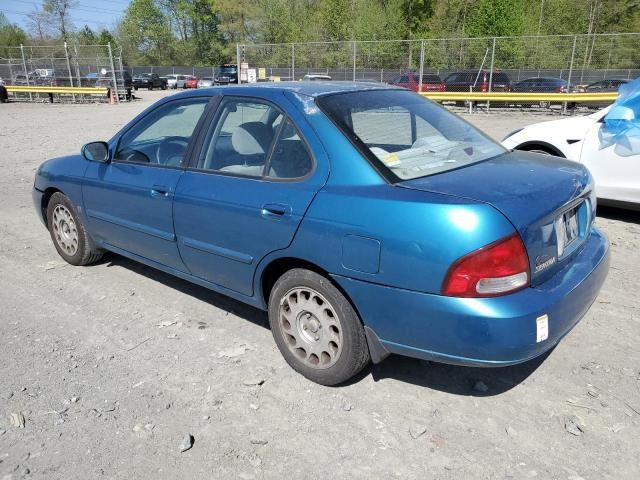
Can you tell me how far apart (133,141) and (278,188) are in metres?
1.74

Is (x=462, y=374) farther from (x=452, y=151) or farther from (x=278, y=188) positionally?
(x=278, y=188)

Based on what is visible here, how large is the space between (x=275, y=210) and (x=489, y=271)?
119 centimetres

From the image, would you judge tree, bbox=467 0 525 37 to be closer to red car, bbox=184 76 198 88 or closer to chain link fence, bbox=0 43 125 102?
red car, bbox=184 76 198 88

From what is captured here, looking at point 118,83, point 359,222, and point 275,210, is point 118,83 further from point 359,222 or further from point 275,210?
point 359,222

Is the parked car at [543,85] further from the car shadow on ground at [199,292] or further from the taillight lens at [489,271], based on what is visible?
the taillight lens at [489,271]

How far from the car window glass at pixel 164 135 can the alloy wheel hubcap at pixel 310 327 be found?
1.33 metres

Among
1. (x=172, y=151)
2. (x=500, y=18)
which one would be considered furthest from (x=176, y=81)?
(x=172, y=151)

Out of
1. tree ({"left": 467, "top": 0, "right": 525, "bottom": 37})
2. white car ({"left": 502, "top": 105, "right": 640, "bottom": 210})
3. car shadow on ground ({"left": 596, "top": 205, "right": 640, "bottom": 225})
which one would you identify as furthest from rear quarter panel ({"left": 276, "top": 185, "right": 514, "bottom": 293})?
tree ({"left": 467, "top": 0, "right": 525, "bottom": 37})

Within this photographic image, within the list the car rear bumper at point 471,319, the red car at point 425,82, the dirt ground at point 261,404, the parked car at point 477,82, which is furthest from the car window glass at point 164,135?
the parked car at point 477,82

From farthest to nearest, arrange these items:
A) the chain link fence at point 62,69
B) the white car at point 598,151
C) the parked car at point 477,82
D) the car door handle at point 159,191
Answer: the chain link fence at point 62,69, the parked car at point 477,82, the white car at point 598,151, the car door handle at point 159,191

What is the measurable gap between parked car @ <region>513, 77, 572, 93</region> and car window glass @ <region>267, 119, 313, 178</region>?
68.7 ft

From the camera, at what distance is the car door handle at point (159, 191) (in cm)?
362

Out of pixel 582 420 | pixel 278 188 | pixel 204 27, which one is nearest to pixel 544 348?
pixel 582 420

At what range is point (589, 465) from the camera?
95.1 inches
